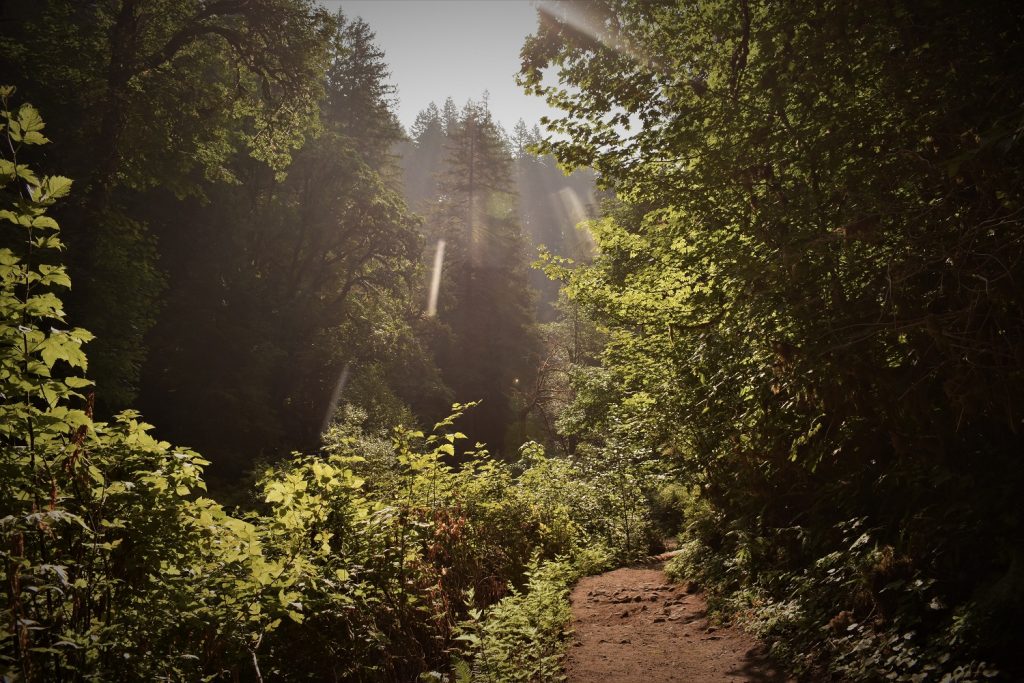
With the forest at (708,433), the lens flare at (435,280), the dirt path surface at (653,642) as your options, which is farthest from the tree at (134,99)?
the lens flare at (435,280)

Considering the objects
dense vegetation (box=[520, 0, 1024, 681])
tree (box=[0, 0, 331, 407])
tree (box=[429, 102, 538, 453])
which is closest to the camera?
dense vegetation (box=[520, 0, 1024, 681])

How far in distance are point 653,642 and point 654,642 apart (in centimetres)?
1

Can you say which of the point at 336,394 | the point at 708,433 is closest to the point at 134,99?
the point at 336,394

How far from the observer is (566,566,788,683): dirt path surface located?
5457 millimetres

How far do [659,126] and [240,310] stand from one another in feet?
72.4

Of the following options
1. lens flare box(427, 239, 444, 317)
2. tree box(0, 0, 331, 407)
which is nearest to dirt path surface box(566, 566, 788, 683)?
tree box(0, 0, 331, 407)

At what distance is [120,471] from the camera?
384cm

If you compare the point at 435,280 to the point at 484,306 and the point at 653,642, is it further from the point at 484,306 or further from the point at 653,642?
the point at 653,642

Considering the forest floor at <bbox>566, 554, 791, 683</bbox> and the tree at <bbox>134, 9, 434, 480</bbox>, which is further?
the tree at <bbox>134, 9, 434, 480</bbox>

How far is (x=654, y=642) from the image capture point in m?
6.58

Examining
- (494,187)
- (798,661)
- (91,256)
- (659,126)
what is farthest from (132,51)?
(494,187)

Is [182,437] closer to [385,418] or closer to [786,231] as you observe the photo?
[385,418]

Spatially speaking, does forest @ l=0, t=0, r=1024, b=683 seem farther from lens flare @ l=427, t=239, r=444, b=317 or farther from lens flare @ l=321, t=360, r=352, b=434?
lens flare @ l=427, t=239, r=444, b=317

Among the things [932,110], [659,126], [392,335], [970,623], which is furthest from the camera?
[392,335]
